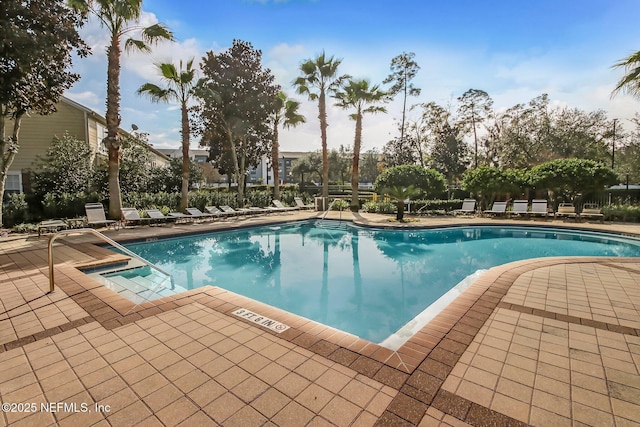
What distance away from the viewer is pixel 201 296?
14.2ft

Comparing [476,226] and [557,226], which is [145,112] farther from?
[557,226]

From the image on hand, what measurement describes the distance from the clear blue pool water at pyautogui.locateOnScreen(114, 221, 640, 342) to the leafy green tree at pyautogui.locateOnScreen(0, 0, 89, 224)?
5.25 m

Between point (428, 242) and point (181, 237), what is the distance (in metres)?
8.42

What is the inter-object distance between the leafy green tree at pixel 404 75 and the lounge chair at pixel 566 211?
46.2 feet

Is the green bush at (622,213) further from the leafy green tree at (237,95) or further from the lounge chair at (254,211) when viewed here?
the leafy green tree at (237,95)

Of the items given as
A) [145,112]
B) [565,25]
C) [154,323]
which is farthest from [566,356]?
[145,112]

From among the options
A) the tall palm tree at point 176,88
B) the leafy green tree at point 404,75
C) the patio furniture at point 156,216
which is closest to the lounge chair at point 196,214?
the tall palm tree at point 176,88

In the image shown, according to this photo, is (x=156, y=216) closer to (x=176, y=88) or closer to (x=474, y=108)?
(x=176, y=88)

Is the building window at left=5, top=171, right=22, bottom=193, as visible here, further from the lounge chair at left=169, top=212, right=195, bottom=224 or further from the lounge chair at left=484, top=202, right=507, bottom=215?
the lounge chair at left=484, top=202, right=507, bottom=215

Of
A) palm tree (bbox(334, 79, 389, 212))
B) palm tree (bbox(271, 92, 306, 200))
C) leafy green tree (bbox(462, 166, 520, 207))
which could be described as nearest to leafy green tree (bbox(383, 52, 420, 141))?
palm tree (bbox(334, 79, 389, 212))

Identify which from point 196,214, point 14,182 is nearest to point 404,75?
point 196,214

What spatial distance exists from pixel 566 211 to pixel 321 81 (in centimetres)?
1519

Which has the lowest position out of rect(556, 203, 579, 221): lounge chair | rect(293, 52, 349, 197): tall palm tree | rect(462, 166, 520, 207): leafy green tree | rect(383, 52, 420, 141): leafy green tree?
rect(556, 203, 579, 221): lounge chair

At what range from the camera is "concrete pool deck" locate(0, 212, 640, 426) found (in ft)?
6.94
